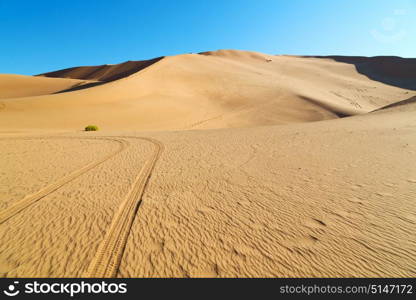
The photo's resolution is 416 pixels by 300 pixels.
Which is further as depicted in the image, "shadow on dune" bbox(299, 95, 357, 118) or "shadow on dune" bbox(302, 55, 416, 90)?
"shadow on dune" bbox(302, 55, 416, 90)

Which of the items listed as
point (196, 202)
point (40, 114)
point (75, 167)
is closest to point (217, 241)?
point (196, 202)

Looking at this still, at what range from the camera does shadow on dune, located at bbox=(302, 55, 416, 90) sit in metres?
49.2

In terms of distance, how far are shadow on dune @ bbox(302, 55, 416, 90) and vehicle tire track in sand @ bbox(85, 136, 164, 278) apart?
200ft

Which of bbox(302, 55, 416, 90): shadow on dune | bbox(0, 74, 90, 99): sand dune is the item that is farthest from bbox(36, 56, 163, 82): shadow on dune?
bbox(302, 55, 416, 90): shadow on dune

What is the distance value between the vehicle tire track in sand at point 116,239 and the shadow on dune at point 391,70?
61036 millimetres

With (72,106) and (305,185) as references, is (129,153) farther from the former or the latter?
(72,106)

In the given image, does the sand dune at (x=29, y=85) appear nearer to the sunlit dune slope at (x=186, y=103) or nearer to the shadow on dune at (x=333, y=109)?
the sunlit dune slope at (x=186, y=103)

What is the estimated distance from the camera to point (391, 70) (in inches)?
2245

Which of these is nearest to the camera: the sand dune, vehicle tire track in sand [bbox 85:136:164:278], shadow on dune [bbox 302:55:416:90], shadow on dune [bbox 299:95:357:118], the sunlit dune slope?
vehicle tire track in sand [bbox 85:136:164:278]

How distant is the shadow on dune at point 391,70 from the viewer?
1936 inches

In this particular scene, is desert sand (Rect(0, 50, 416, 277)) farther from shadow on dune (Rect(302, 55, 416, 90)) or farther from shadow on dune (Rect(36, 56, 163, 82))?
shadow on dune (Rect(36, 56, 163, 82))

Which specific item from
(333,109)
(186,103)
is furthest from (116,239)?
(333,109)

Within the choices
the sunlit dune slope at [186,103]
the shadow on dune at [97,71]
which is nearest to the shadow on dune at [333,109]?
the sunlit dune slope at [186,103]

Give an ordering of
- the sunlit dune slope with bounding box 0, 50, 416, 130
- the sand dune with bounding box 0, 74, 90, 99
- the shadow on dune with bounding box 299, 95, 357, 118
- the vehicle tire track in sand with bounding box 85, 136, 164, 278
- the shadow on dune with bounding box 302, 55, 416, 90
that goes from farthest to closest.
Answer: the shadow on dune with bounding box 302, 55, 416, 90 → the sand dune with bounding box 0, 74, 90, 99 → the shadow on dune with bounding box 299, 95, 357, 118 → the sunlit dune slope with bounding box 0, 50, 416, 130 → the vehicle tire track in sand with bounding box 85, 136, 164, 278
